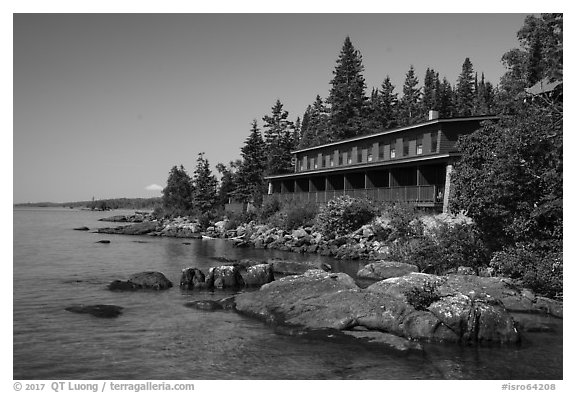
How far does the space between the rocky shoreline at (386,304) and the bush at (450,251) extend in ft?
3.86

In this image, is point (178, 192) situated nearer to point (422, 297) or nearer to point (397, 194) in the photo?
point (397, 194)

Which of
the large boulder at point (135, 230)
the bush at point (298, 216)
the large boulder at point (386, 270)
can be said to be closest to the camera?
the large boulder at point (386, 270)

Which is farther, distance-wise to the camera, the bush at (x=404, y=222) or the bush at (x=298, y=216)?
the bush at (x=298, y=216)

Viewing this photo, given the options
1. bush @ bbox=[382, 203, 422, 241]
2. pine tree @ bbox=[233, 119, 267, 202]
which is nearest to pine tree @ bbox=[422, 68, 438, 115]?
pine tree @ bbox=[233, 119, 267, 202]

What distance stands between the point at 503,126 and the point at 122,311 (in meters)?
20.1

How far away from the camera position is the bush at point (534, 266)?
1908 cm

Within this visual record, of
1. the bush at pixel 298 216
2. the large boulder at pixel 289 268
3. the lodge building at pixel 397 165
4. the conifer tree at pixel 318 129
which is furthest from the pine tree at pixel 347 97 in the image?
the large boulder at pixel 289 268

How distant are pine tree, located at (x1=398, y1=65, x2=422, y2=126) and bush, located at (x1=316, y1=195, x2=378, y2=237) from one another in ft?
178

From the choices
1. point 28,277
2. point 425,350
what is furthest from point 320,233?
point 425,350

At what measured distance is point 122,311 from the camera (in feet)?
58.7

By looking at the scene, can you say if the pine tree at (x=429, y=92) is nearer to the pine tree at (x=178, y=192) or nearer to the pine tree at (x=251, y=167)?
the pine tree at (x=251, y=167)

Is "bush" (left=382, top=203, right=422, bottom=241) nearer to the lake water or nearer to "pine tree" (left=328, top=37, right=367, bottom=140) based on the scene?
the lake water

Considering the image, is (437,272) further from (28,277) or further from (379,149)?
(379,149)

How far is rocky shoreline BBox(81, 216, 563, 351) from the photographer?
569 inches
